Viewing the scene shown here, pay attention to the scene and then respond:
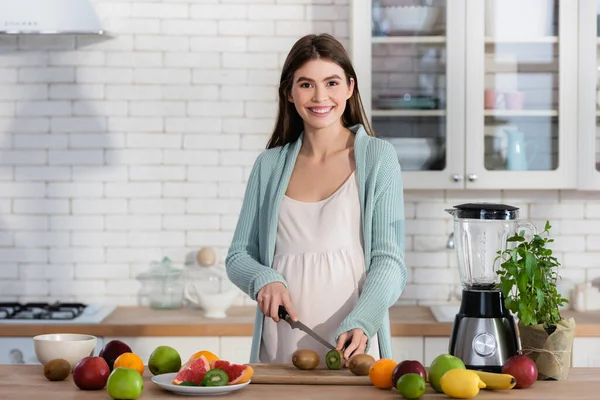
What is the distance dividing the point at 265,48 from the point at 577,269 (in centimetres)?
183

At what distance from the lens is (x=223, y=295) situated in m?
4.09

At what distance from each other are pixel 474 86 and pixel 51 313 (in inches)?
82.7

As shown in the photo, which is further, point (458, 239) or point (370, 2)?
point (370, 2)

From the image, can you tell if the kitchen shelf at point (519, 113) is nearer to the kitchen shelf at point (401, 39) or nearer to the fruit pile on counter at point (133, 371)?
the kitchen shelf at point (401, 39)

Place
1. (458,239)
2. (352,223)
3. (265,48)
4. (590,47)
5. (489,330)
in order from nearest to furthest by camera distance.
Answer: (489,330)
(458,239)
(352,223)
(590,47)
(265,48)

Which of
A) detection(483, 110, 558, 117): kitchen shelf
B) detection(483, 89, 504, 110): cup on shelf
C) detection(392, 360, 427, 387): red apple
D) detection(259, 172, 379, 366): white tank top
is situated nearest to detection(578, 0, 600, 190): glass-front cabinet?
detection(483, 110, 558, 117): kitchen shelf

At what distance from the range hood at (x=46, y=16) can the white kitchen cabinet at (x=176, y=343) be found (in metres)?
1.30

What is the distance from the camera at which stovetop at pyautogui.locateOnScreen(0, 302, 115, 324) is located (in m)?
3.94

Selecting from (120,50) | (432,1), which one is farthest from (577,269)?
(120,50)

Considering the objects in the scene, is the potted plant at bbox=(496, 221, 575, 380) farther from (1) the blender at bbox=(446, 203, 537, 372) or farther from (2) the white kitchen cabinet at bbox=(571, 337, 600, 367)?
(2) the white kitchen cabinet at bbox=(571, 337, 600, 367)

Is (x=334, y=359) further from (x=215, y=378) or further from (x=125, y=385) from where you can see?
(x=125, y=385)

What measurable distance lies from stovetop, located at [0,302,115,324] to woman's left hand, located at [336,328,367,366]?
1.80 m

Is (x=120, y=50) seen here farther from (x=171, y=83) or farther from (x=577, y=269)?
(x=577, y=269)

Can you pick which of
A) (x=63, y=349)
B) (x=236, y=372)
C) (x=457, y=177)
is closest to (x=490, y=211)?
(x=236, y=372)
